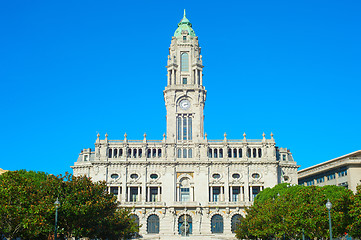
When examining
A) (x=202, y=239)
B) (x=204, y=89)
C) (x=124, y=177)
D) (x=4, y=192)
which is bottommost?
(x=202, y=239)

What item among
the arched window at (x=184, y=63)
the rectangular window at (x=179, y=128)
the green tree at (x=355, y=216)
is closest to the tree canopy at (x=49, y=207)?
the green tree at (x=355, y=216)

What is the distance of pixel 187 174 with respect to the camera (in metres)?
118

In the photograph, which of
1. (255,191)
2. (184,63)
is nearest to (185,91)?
(184,63)

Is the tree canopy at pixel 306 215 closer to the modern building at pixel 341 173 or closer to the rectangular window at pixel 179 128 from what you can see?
the modern building at pixel 341 173

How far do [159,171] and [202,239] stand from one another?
22.8 m

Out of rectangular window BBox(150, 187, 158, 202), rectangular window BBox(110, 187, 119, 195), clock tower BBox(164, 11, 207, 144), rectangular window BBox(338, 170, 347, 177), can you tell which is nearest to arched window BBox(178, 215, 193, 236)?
rectangular window BBox(150, 187, 158, 202)

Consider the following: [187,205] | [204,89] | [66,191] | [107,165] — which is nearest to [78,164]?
[107,165]

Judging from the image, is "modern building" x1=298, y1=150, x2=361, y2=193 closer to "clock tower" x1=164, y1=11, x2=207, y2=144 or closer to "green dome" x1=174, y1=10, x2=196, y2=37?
"clock tower" x1=164, y1=11, x2=207, y2=144

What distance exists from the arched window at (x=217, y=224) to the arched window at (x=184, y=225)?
18.8ft

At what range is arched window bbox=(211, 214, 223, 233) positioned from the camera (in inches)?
4449

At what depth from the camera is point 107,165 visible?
11788 centimetres

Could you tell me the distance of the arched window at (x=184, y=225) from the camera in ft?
369

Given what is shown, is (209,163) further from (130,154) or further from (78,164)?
(78,164)

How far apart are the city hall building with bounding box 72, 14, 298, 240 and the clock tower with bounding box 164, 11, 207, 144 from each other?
301 millimetres
